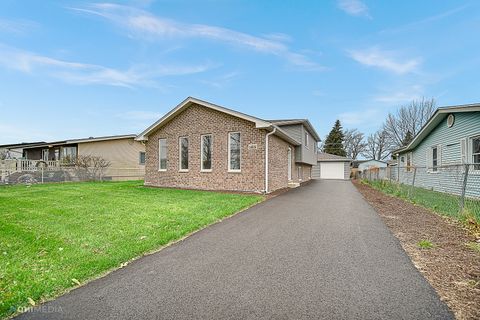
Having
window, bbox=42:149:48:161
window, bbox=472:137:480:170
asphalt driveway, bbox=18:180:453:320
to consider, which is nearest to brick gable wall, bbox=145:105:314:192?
asphalt driveway, bbox=18:180:453:320

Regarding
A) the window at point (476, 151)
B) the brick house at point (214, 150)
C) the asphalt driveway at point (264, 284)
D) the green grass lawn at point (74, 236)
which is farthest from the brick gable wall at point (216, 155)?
the window at point (476, 151)


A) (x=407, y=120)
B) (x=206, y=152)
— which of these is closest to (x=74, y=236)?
(x=206, y=152)

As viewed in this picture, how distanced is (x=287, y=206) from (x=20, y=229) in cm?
708

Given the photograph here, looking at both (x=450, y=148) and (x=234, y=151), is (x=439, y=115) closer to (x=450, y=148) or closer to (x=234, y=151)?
(x=450, y=148)

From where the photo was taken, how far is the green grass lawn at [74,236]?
317cm

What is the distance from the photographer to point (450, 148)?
13500 millimetres

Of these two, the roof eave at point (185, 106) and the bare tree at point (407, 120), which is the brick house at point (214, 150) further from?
the bare tree at point (407, 120)

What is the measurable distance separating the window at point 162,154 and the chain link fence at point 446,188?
1275 centimetres

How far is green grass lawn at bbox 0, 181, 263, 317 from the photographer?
3.17 m

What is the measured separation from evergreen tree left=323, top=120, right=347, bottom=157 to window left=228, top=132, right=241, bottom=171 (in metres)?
44.3

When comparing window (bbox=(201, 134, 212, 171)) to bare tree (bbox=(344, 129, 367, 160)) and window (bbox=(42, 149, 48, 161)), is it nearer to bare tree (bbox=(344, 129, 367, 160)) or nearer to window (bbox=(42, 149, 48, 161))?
window (bbox=(42, 149, 48, 161))

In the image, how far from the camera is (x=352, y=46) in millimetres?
14094

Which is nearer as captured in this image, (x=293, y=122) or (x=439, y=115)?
(x=439, y=115)

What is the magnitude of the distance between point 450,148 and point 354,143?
4713cm
